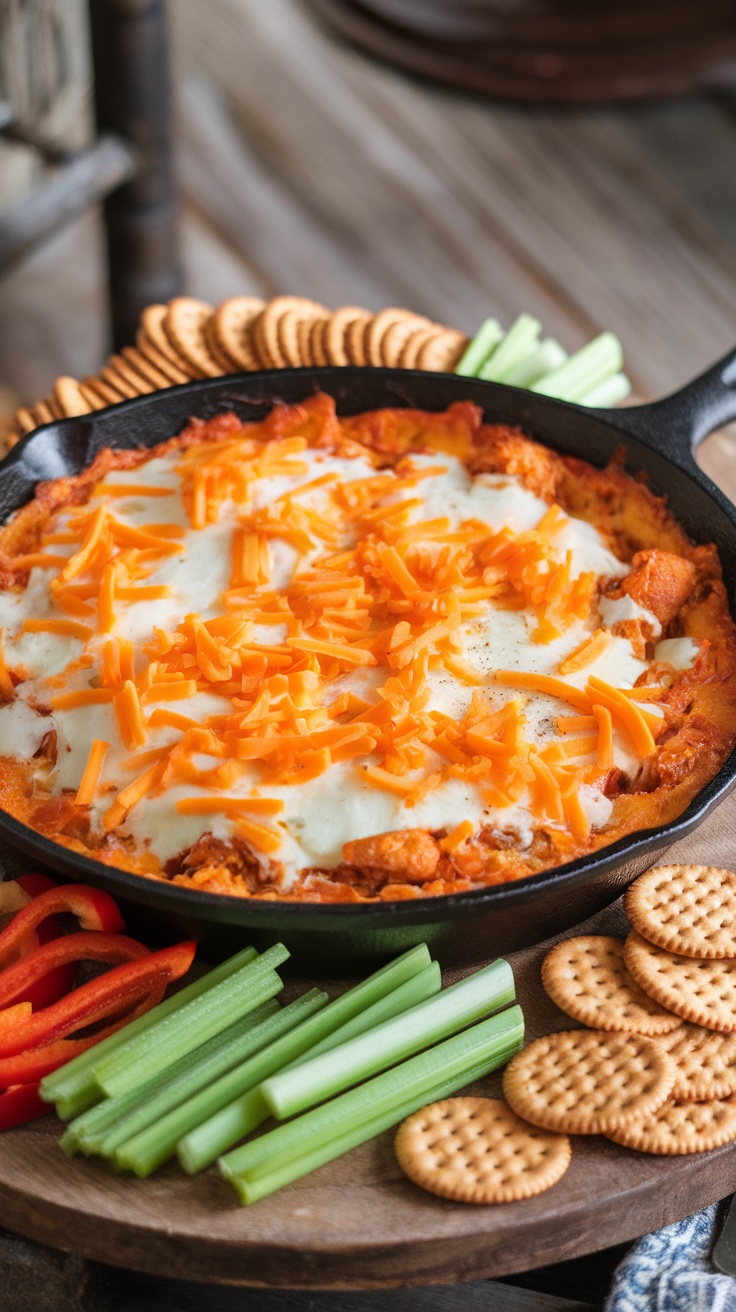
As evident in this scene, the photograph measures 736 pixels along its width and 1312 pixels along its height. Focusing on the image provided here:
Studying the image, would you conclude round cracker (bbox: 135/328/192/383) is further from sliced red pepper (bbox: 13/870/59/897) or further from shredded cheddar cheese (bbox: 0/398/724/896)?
sliced red pepper (bbox: 13/870/59/897)

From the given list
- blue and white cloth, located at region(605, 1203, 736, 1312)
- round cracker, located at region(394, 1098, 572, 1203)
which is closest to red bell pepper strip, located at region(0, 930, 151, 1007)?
round cracker, located at region(394, 1098, 572, 1203)

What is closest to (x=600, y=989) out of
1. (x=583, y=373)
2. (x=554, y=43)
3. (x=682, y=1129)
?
(x=682, y=1129)

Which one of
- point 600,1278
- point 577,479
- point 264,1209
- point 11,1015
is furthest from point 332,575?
point 600,1278

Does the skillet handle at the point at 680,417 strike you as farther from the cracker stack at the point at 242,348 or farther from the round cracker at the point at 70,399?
the round cracker at the point at 70,399

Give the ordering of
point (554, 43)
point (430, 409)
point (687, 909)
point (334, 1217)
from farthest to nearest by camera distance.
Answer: point (554, 43)
point (430, 409)
point (687, 909)
point (334, 1217)

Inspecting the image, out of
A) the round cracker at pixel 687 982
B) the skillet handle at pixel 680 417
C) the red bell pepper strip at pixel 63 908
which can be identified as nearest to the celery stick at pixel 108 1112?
the red bell pepper strip at pixel 63 908

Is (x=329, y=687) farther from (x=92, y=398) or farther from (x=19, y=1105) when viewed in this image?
(x=92, y=398)
